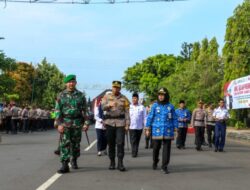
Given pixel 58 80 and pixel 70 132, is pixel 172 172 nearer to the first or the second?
pixel 70 132

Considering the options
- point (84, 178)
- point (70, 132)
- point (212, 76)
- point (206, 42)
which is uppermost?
point (206, 42)

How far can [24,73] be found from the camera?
82938 millimetres

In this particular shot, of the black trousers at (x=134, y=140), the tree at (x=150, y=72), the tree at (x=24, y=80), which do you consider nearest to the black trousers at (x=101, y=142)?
the black trousers at (x=134, y=140)

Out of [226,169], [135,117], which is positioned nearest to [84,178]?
[226,169]

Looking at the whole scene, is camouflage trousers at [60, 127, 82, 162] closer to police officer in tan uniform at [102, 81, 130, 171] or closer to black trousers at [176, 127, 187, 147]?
police officer in tan uniform at [102, 81, 130, 171]

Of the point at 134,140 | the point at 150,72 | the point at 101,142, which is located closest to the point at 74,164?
the point at 101,142

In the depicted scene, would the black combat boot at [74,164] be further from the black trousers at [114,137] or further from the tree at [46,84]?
the tree at [46,84]

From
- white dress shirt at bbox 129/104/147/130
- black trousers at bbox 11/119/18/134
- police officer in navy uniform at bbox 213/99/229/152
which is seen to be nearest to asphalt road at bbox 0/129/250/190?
white dress shirt at bbox 129/104/147/130

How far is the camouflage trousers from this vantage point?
1109 centimetres

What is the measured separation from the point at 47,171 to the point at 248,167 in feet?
16.2

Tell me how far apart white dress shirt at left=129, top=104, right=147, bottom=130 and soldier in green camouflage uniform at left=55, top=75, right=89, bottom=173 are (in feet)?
16.9

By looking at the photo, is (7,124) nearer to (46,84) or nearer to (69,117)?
(69,117)

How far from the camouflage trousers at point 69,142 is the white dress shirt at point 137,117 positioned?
5154mm

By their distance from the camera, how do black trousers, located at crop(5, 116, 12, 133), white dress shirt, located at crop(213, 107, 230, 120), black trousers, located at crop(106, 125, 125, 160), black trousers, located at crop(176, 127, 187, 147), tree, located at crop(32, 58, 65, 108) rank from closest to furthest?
black trousers, located at crop(106, 125, 125, 160) < white dress shirt, located at crop(213, 107, 230, 120) < black trousers, located at crop(176, 127, 187, 147) < black trousers, located at crop(5, 116, 12, 133) < tree, located at crop(32, 58, 65, 108)
